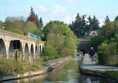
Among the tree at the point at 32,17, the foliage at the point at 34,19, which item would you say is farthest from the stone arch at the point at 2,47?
the foliage at the point at 34,19

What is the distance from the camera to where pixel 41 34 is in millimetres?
134625

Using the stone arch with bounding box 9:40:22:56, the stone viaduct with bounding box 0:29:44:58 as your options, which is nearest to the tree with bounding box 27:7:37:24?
the stone viaduct with bounding box 0:29:44:58

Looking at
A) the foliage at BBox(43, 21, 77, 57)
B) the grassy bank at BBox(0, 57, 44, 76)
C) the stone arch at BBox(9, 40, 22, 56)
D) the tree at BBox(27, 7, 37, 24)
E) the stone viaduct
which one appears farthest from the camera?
the tree at BBox(27, 7, 37, 24)

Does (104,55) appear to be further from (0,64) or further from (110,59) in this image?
(0,64)

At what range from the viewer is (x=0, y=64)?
3888 centimetres

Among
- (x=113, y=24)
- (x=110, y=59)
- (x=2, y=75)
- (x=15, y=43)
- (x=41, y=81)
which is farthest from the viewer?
(x=113, y=24)

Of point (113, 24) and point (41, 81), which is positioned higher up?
point (113, 24)

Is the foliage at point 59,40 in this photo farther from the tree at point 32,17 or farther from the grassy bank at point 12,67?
the grassy bank at point 12,67

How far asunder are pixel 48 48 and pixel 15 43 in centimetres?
3152

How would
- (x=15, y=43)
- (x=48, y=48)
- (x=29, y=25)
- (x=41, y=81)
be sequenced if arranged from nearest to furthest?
(x=41, y=81) → (x=15, y=43) → (x=48, y=48) → (x=29, y=25)

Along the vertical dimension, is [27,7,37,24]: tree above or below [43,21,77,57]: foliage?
above

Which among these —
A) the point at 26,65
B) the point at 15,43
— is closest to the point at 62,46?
the point at 15,43

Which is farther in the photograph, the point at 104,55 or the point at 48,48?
the point at 48,48

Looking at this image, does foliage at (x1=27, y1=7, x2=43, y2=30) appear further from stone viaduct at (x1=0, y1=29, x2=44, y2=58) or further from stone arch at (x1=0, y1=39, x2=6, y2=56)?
stone arch at (x1=0, y1=39, x2=6, y2=56)
